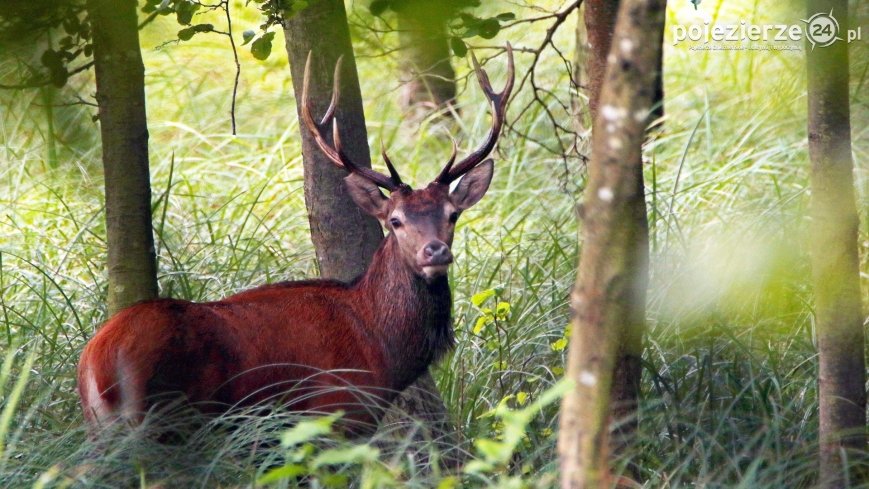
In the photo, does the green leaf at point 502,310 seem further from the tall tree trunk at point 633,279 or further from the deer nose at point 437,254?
the tall tree trunk at point 633,279

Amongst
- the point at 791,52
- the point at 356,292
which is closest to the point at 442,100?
the point at 791,52

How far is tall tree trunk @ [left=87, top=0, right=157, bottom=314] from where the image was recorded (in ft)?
16.3

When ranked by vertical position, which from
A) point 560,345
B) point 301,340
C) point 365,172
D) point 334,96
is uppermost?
point 334,96

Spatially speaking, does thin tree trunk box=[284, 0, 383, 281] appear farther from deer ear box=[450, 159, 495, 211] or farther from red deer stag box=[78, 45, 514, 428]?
deer ear box=[450, 159, 495, 211]

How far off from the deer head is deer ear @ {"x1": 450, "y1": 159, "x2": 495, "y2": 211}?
0.30 feet

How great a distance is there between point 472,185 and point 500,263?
737 millimetres

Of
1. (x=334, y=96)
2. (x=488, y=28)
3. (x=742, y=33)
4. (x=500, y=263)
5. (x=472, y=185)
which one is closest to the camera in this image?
(x=488, y=28)

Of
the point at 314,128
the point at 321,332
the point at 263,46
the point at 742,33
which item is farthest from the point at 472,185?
the point at 742,33

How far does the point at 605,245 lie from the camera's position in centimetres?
293

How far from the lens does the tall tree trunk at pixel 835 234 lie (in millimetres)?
3996

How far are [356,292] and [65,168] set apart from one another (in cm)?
359

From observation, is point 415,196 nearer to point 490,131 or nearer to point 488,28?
point 490,131

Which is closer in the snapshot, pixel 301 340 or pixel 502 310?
pixel 301 340

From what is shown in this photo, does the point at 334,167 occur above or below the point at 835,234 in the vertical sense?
above
